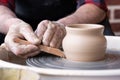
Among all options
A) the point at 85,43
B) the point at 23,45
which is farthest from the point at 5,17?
the point at 85,43

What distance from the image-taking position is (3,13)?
127 centimetres

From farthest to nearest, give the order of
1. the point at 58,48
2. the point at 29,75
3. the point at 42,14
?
the point at 42,14 → the point at 58,48 → the point at 29,75

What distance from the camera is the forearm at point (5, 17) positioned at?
1.21 m

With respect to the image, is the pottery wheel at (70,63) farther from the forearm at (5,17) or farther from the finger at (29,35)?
the forearm at (5,17)

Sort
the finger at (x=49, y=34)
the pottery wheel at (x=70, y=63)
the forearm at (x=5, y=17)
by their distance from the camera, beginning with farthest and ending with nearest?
the forearm at (x=5, y=17) → the finger at (x=49, y=34) → the pottery wheel at (x=70, y=63)

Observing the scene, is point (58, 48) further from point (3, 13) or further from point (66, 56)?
point (3, 13)

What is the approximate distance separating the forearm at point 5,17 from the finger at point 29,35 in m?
0.33

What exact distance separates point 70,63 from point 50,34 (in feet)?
0.45

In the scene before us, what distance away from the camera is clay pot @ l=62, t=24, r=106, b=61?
2.46ft

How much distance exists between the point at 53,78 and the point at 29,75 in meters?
0.12

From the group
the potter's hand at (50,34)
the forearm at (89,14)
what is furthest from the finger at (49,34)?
the forearm at (89,14)

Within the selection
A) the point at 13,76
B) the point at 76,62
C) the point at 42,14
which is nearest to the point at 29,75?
the point at 13,76

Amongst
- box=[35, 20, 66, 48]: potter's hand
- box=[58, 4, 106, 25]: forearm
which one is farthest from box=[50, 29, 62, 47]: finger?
box=[58, 4, 106, 25]: forearm

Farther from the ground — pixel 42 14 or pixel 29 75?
pixel 29 75
